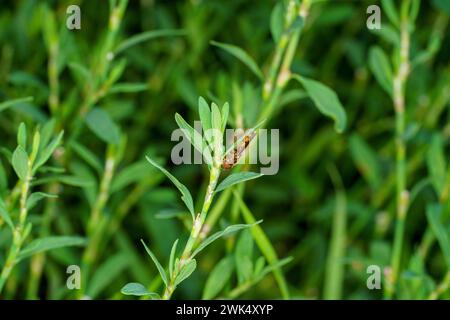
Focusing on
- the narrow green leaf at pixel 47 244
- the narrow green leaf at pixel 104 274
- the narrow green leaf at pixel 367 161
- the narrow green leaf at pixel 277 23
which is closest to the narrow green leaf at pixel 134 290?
the narrow green leaf at pixel 47 244

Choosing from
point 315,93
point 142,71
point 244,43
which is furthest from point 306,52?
point 315,93

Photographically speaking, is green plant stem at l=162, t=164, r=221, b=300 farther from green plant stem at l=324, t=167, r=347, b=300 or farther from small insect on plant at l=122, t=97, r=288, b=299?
green plant stem at l=324, t=167, r=347, b=300

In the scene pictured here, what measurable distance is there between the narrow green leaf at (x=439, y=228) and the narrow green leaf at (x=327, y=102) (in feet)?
0.78

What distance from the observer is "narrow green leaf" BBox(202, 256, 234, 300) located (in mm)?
1119

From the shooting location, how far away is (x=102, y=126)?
4.17 feet

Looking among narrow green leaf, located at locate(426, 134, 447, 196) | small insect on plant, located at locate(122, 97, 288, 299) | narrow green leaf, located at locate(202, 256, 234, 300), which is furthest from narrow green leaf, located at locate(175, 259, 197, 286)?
narrow green leaf, located at locate(426, 134, 447, 196)

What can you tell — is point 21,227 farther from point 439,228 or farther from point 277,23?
point 439,228

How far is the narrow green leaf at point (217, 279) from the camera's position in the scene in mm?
1119

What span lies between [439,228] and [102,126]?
62cm

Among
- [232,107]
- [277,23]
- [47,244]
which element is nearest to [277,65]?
[277,23]

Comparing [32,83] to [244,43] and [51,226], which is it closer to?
[51,226]

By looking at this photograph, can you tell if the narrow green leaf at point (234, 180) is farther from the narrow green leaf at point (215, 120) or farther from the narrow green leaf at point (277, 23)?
the narrow green leaf at point (277, 23)

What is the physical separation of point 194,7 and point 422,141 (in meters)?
0.63

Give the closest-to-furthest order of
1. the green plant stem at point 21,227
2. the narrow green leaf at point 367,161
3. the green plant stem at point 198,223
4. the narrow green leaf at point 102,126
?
the green plant stem at point 198,223
the green plant stem at point 21,227
the narrow green leaf at point 102,126
the narrow green leaf at point 367,161
